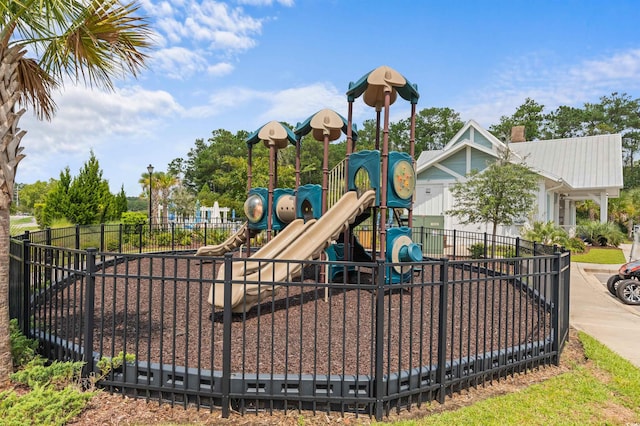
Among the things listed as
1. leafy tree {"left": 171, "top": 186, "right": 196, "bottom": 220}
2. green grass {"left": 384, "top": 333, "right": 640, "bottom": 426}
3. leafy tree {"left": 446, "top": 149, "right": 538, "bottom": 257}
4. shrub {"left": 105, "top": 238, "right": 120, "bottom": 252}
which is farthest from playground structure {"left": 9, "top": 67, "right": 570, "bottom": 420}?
leafy tree {"left": 171, "top": 186, "right": 196, "bottom": 220}

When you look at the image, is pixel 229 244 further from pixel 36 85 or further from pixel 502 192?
pixel 502 192

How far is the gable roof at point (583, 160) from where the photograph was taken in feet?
77.7

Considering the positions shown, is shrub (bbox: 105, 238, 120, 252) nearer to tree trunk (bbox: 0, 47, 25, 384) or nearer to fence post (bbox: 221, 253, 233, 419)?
tree trunk (bbox: 0, 47, 25, 384)

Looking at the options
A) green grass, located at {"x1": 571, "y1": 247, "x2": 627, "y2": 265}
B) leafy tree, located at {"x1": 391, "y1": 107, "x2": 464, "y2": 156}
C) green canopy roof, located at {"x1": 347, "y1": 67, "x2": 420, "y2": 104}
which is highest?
leafy tree, located at {"x1": 391, "y1": 107, "x2": 464, "y2": 156}

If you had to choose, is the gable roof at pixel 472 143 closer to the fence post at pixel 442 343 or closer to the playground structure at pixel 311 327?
the playground structure at pixel 311 327

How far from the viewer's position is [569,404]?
4137 millimetres

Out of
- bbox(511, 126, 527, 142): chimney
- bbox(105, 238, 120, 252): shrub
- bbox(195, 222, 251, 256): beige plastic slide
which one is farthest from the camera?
bbox(511, 126, 527, 142): chimney

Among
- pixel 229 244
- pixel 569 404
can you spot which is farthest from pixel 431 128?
pixel 569 404

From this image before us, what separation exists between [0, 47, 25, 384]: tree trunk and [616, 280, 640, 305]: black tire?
456 inches

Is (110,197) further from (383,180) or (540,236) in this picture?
(540,236)

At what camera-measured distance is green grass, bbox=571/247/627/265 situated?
1666 centimetres

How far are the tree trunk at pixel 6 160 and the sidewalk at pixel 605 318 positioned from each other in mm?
7646

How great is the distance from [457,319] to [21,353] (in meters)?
6.11

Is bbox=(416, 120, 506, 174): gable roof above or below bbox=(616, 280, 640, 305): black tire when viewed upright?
above
